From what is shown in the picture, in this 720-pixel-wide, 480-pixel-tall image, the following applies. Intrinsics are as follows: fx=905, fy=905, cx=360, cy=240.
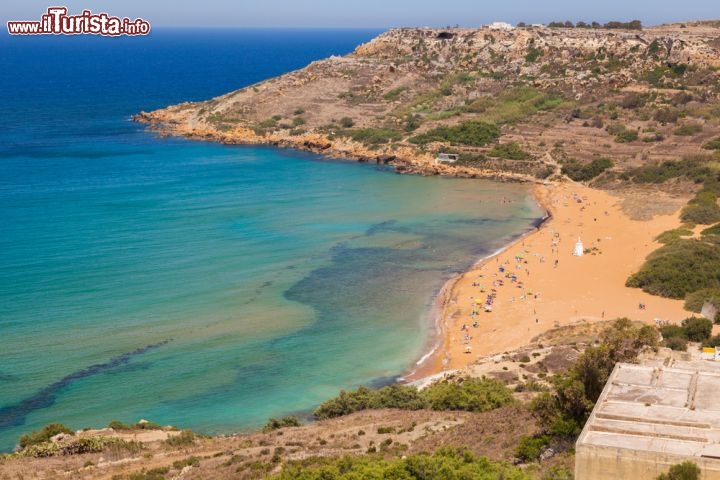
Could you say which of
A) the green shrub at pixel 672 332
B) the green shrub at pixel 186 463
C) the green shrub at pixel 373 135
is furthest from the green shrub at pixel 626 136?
the green shrub at pixel 186 463

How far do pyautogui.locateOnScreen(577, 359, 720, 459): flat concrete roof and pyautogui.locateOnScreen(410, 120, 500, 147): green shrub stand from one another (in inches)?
2171

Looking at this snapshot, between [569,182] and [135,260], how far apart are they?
107 feet

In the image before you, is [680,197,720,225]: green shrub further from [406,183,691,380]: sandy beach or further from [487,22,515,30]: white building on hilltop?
[487,22,515,30]: white building on hilltop

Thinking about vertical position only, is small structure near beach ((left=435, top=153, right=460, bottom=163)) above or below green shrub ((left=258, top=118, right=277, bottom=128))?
below

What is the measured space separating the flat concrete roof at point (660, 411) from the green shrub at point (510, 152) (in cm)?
5061

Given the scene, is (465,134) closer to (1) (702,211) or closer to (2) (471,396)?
(1) (702,211)

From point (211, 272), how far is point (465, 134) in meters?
37.4

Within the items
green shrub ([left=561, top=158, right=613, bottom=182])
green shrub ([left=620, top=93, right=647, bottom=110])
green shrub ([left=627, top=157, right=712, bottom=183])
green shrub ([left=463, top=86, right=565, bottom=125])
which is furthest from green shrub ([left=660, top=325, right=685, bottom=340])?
green shrub ([left=620, top=93, right=647, bottom=110])

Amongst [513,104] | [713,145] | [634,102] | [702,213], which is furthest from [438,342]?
[513,104]

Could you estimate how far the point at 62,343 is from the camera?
34312 mm

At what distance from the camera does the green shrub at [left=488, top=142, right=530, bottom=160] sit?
6994cm

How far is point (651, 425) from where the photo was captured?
16.8 m

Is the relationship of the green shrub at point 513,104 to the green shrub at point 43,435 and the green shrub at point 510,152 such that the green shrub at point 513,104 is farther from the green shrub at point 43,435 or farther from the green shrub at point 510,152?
the green shrub at point 43,435

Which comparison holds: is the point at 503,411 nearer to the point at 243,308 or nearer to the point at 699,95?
the point at 243,308
